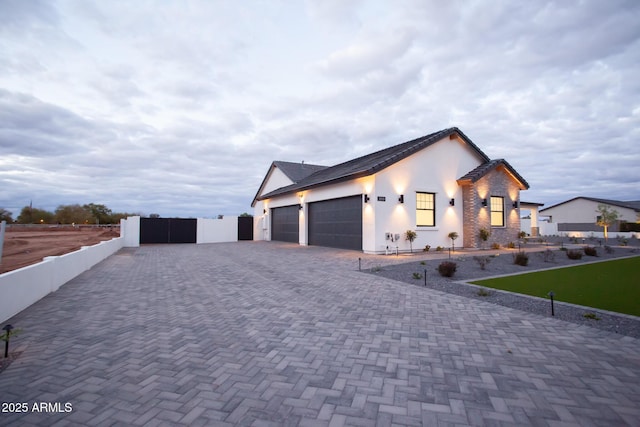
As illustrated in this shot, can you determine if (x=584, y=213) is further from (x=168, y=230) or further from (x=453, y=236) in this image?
(x=168, y=230)

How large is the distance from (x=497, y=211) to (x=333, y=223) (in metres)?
10.5

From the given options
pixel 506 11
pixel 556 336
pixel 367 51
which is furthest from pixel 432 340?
pixel 367 51

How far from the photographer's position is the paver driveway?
7.56ft

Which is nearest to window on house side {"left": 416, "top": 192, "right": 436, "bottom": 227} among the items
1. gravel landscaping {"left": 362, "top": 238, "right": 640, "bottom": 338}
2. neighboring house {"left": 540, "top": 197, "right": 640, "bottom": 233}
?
gravel landscaping {"left": 362, "top": 238, "right": 640, "bottom": 338}

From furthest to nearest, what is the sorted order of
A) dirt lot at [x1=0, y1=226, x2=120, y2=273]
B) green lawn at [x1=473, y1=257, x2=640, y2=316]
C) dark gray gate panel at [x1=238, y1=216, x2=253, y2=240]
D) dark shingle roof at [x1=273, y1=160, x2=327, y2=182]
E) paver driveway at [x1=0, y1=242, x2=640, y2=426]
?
dark gray gate panel at [x1=238, y1=216, x2=253, y2=240] < dark shingle roof at [x1=273, y1=160, x2=327, y2=182] < dirt lot at [x1=0, y1=226, x2=120, y2=273] < green lawn at [x1=473, y1=257, x2=640, y2=316] < paver driveway at [x1=0, y1=242, x2=640, y2=426]

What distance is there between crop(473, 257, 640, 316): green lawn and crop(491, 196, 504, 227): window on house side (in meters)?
7.21

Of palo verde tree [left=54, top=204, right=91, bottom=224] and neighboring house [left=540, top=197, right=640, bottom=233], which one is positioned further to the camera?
palo verde tree [left=54, top=204, right=91, bottom=224]

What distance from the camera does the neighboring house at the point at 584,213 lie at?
33009mm

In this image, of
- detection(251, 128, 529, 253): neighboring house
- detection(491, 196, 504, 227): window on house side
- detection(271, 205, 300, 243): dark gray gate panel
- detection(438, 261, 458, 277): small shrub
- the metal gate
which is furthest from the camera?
the metal gate

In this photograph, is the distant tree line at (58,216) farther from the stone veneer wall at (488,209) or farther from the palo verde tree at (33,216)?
the stone veneer wall at (488,209)

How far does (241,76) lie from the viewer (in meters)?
14.8

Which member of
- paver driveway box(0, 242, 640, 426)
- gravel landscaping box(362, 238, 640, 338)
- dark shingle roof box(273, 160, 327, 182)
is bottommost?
paver driveway box(0, 242, 640, 426)

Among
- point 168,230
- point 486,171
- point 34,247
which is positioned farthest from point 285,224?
point 34,247

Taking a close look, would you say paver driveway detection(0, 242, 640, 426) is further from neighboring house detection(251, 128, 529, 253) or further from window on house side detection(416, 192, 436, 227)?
window on house side detection(416, 192, 436, 227)
